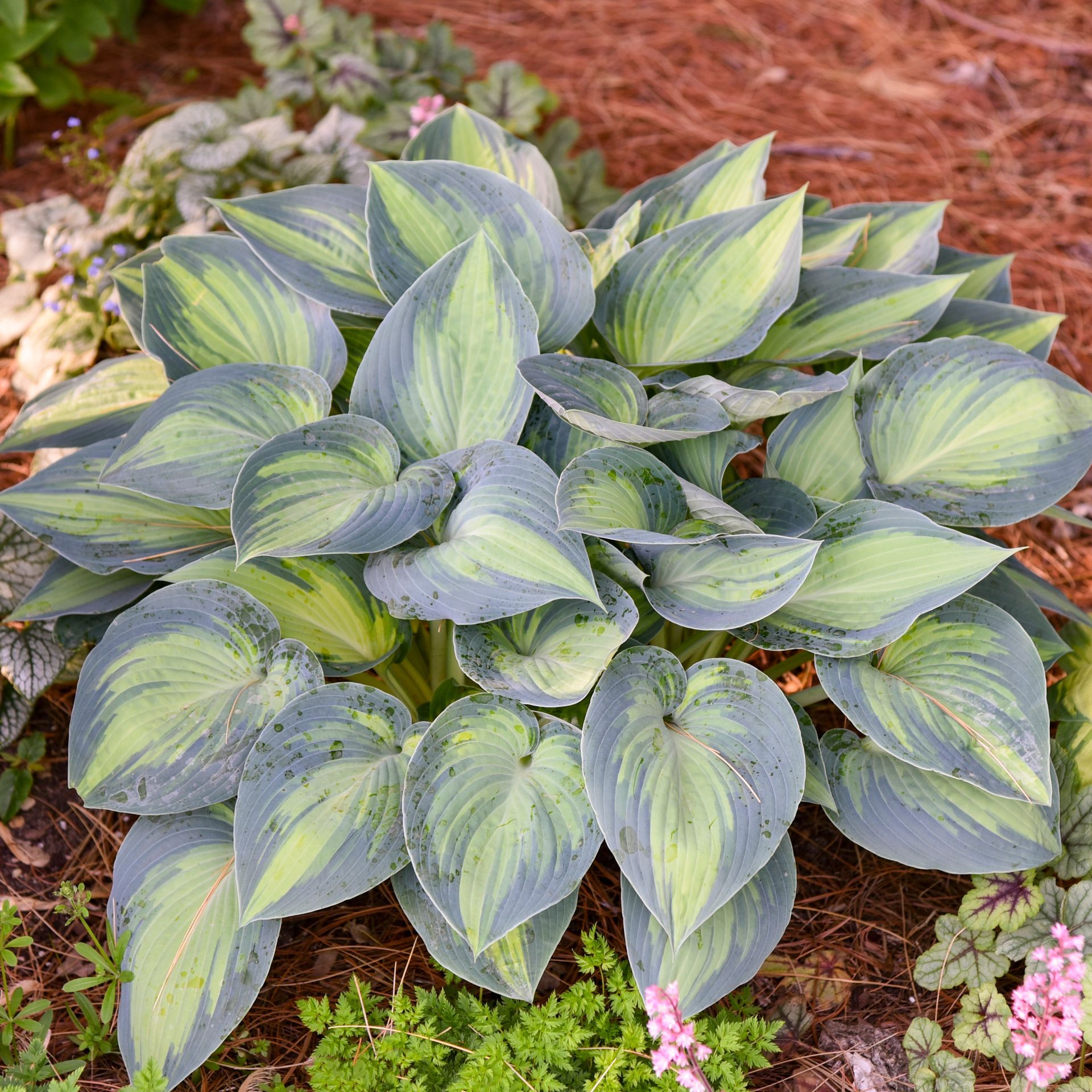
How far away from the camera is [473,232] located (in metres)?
1.90

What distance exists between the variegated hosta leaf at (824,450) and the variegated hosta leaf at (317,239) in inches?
32.6

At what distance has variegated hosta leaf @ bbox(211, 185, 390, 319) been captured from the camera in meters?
1.90

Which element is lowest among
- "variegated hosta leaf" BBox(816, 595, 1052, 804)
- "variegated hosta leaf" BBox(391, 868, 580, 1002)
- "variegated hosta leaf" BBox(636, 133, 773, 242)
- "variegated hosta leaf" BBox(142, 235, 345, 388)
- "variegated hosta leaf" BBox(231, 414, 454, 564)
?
"variegated hosta leaf" BBox(391, 868, 580, 1002)

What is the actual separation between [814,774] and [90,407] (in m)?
1.59

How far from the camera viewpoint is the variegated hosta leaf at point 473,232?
1845mm

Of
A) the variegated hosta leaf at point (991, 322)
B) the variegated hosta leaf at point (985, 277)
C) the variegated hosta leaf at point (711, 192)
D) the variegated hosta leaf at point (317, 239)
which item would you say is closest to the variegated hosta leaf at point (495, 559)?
the variegated hosta leaf at point (317, 239)

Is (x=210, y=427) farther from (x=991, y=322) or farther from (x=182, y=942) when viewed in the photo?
(x=991, y=322)

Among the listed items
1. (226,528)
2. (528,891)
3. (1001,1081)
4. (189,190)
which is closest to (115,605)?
(226,528)

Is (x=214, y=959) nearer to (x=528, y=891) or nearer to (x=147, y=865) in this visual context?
(x=147, y=865)

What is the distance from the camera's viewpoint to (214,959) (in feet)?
4.97

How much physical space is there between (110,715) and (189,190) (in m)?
1.68

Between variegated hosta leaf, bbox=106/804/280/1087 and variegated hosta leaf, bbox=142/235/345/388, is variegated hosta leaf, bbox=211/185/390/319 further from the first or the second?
variegated hosta leaf, bbox=106/804/280/1087

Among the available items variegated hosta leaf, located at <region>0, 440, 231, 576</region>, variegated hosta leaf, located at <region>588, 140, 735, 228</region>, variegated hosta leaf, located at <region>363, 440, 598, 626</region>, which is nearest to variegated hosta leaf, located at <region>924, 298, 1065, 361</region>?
variegated hosta leaf, located at <region>588, 140, 735, 228</region>

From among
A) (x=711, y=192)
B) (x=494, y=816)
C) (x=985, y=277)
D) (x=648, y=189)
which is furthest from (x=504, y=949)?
(x=985, y=277)
